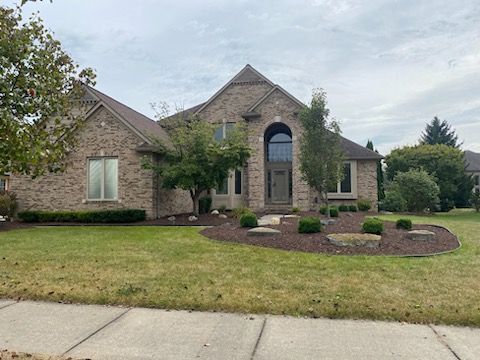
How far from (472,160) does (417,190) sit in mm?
36623

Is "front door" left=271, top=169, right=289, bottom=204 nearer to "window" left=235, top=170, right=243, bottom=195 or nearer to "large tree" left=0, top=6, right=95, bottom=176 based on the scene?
"window" left=235, top=170, right=243, bottom=195

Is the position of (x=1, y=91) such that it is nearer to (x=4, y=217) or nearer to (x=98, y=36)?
(x=98, y=36)

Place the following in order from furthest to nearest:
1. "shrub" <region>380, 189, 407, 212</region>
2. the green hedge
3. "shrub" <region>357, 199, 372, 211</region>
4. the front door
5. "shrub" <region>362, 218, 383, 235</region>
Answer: "shrub" <region>380, 189, 407, 212</region> < the front door < "shrub" <region>357, 199, 372, 211</region> < the green hedge < "shrub" <region>362, 218, 383, 235</region>

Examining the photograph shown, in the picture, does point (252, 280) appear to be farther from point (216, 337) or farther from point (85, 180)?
point (85, 180)

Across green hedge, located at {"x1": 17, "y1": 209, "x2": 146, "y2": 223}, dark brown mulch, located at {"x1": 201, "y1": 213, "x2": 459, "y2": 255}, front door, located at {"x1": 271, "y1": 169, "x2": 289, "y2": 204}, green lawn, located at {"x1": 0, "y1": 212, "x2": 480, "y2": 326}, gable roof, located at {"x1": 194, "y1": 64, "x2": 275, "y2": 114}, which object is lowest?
green lawn, located at {"x1": 0, "y1": 212, "x2": 480, "y2": 326}

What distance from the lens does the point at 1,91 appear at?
5480mm

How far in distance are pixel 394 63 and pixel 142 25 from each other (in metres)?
11.3

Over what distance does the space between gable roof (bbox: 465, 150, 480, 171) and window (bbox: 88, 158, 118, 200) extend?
162 feet

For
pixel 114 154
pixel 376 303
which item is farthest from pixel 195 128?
pixel 376 303

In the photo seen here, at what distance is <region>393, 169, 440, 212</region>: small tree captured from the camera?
24422mm

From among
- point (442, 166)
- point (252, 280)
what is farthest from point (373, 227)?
point (442, 166)

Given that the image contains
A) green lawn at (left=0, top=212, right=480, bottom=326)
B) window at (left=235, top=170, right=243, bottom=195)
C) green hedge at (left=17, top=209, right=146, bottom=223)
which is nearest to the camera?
green lawn at (left=0, top=212, right=480, bottom=326)

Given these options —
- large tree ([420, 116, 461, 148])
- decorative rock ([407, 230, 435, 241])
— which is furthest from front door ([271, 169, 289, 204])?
large tree ([420, 116, 461, 148])

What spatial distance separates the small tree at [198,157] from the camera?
16.5 m
